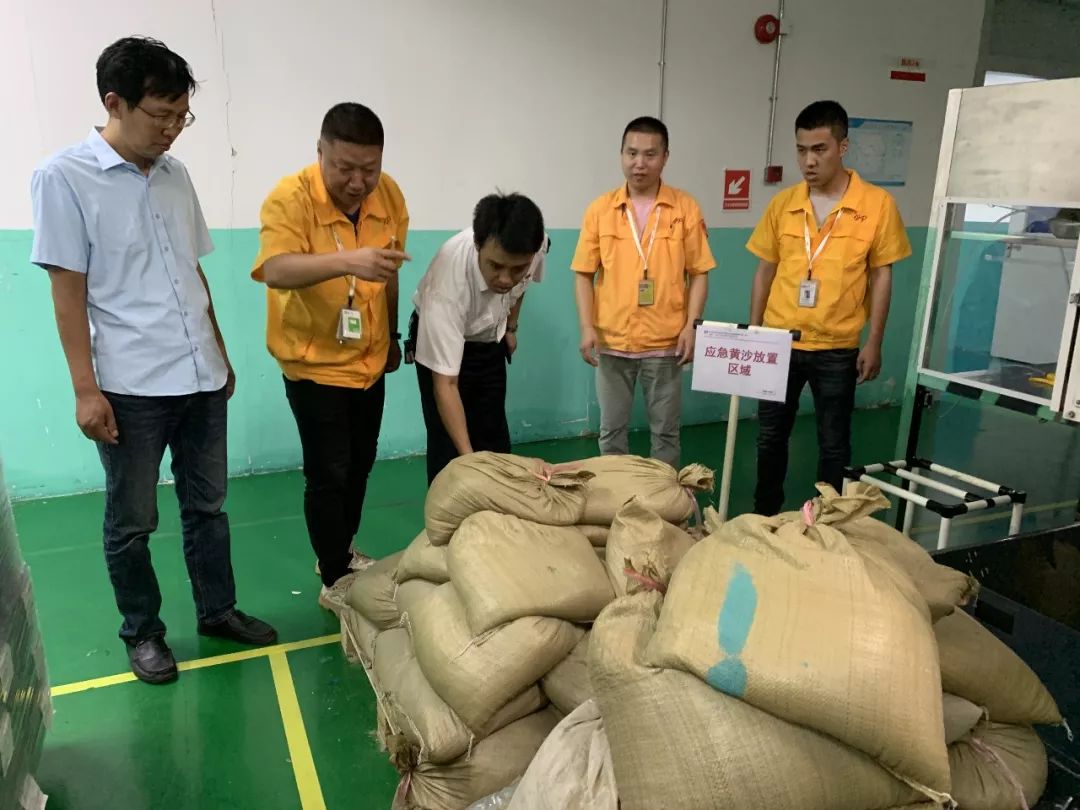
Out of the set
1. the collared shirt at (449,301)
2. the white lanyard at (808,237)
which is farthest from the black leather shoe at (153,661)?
the white lanyard at (808,237)

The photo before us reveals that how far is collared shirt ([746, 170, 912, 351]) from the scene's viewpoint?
2711 mm

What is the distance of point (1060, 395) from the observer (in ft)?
7.08

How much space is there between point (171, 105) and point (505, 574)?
4.25 ft

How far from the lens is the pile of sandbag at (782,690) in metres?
1.10

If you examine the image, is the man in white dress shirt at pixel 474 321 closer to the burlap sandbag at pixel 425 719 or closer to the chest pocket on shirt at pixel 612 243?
the chest pocket on shirt at pixel 612 243

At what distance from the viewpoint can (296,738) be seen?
194 centimetres

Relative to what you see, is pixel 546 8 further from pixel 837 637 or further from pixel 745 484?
pixel 837 637

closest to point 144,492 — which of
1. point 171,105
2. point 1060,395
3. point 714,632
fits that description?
point 171,105

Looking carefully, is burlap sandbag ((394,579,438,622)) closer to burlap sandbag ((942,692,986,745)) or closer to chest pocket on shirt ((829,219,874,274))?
burlap sandbag ((942,692,986,745))

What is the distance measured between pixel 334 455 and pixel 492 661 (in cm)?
96

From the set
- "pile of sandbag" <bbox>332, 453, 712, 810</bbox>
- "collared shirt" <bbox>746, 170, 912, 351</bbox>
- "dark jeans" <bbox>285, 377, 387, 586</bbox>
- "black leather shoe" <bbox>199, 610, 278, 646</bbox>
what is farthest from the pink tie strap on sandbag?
"collared shirt" <bbox>746, 170, 912, 351</bbox>

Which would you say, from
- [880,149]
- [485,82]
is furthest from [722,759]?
[880,149]

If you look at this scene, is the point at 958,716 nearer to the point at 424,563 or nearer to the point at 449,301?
the point at 424,563

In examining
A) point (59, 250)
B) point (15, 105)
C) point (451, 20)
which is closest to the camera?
point (59, 250)
